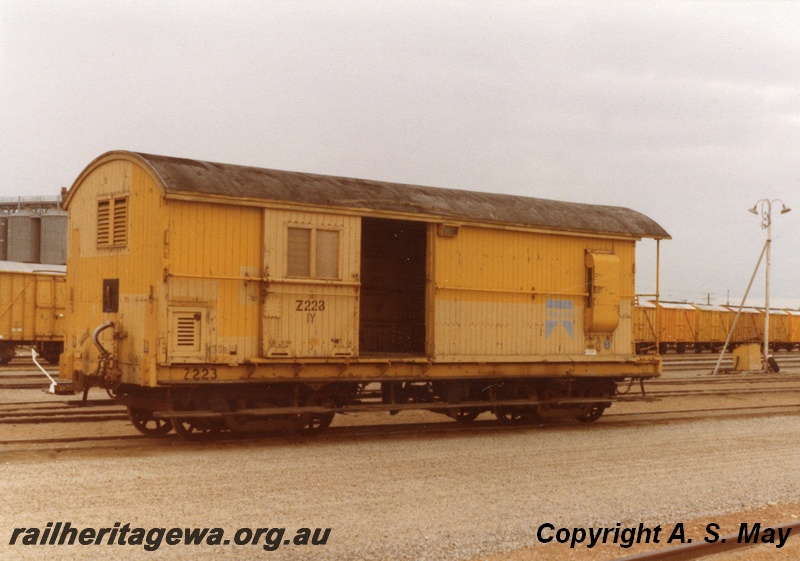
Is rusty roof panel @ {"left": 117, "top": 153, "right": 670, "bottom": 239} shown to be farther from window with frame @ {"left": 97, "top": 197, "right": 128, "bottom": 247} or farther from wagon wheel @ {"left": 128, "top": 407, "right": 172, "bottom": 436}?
wagon wheel @ {"left": 128, "top": 407, "right": 172, "bottom": 436}

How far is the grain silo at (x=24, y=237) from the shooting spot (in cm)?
6078

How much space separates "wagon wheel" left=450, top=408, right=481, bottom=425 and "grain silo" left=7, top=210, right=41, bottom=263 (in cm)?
5195

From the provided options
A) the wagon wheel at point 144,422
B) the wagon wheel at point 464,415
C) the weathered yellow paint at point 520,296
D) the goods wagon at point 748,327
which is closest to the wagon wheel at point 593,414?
the weathered yellow paint at point 520,296

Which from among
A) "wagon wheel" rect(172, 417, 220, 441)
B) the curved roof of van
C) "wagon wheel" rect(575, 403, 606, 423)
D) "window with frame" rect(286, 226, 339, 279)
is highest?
the curved roof of van

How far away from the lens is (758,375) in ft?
107

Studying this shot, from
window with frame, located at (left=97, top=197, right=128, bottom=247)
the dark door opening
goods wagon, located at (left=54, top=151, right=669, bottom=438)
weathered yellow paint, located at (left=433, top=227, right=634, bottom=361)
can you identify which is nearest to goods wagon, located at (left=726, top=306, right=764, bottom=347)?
goods wagon, located at (left=54, top=151, right=669, bottom=438)

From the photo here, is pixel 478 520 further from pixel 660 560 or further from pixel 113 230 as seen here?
pixel 113 230

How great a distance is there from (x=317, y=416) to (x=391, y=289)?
3971 millimetres

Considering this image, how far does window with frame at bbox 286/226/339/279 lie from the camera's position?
43.0ft

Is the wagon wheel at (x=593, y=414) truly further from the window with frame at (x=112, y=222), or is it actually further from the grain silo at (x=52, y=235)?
the grain silo at (x=52, y=235)

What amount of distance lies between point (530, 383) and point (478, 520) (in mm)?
7411

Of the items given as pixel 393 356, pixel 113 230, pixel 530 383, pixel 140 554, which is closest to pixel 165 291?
pixel 113 230

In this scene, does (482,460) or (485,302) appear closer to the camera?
(482,460)

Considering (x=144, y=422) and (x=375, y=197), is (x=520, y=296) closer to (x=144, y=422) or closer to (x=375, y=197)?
(x=375, y=197)
